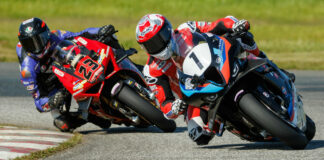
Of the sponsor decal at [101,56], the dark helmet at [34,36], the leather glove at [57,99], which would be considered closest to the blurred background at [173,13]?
the leather glove at [57,99]

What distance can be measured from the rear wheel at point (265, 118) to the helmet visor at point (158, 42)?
0.90 metres

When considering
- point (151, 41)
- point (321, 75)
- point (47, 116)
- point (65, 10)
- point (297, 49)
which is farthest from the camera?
point (65, 10)

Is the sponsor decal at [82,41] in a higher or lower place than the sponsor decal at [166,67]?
lower

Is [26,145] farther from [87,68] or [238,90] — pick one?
[238,90]

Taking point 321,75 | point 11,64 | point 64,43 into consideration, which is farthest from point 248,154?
point 11,64

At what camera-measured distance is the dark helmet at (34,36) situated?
319 inches

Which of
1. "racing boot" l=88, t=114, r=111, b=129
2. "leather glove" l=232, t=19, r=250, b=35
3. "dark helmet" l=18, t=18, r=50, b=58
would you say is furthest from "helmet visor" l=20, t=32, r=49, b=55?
"leather glove" l=232, t=19, r=250, b=35

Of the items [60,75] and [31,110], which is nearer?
[60,75]

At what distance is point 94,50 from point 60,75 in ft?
1.76

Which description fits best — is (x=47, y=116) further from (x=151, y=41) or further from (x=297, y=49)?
(x=297, y=49)

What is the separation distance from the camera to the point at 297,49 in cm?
2633

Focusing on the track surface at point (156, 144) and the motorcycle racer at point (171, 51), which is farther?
the track surface at point (156, 144)

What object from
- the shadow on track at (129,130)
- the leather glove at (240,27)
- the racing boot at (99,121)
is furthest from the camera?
the racing boot at (99,121)

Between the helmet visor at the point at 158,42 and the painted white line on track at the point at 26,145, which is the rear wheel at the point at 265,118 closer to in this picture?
the helmet visor at the point at 158,42
